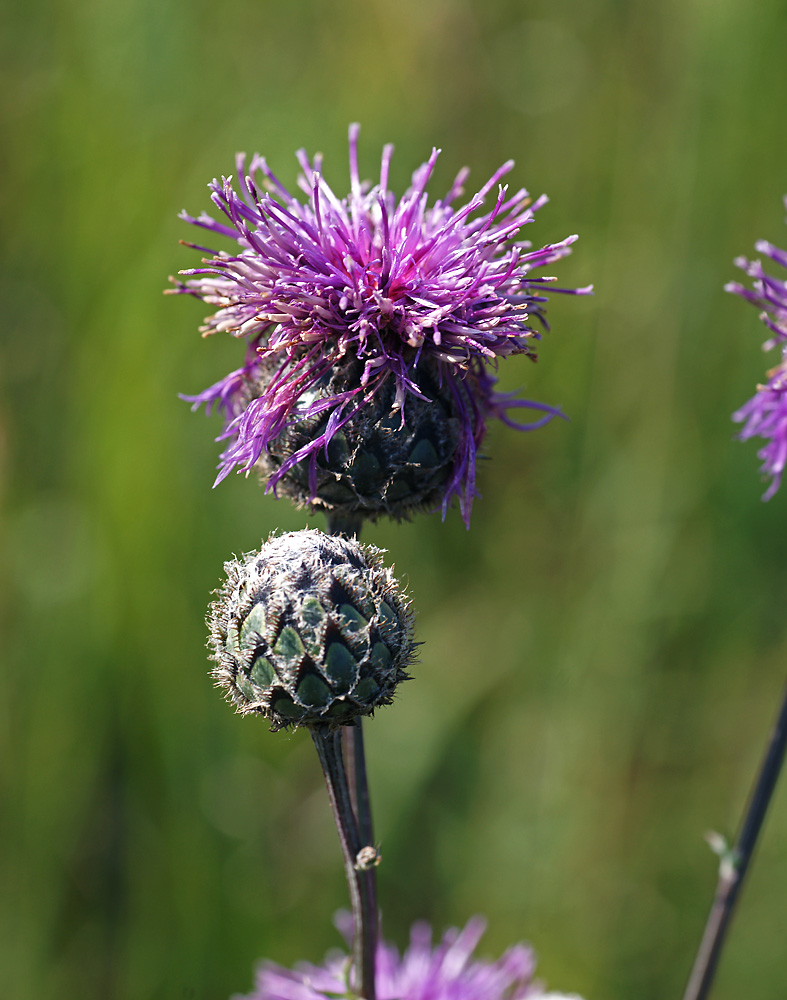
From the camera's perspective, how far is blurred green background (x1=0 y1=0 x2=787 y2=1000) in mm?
3738

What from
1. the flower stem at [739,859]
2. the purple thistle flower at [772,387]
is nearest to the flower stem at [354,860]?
the flower stem at [739,859]

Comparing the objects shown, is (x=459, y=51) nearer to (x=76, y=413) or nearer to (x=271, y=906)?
(x=76, y=413)

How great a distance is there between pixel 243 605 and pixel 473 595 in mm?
2650

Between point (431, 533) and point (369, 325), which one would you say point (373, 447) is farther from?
point (431, 533)

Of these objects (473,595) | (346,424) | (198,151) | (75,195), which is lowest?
(346,424)

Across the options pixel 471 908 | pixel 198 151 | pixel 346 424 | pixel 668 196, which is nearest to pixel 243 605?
pixel 346 424

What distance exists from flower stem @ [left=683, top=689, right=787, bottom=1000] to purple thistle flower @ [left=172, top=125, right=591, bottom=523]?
1.03 m

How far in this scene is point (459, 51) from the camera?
4906 millimetres

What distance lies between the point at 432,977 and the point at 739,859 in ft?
3.18

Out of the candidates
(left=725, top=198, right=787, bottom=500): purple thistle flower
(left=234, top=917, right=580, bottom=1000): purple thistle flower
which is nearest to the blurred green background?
(left=234, top=917, right=580, bottom=1000): purple thistle flower

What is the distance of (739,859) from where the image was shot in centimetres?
246

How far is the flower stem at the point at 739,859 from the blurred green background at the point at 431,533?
4.95 feet

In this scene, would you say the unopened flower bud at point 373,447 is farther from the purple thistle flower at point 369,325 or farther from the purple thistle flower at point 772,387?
the purple thistle flower at point 772,387

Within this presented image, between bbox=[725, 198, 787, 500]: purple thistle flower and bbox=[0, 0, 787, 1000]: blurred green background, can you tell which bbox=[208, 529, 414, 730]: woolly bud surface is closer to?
bbox=[725, 198, 787, 500]: purple thistle flower
